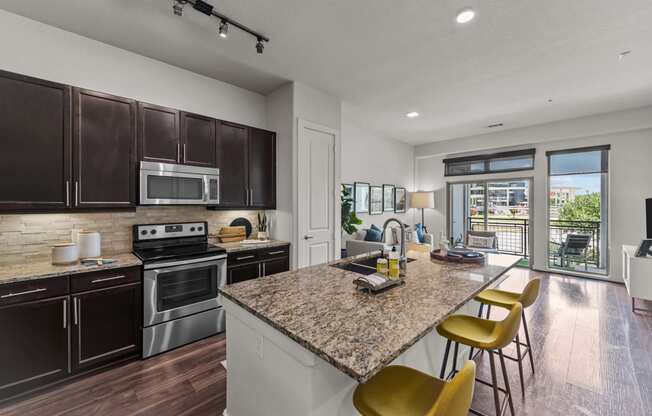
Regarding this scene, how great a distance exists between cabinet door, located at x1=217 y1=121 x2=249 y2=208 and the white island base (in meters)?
1.88

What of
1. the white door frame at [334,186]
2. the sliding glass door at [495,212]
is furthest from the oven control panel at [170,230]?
the sliding glass door at [495,212]

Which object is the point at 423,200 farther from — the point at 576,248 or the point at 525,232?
the point at 576,248

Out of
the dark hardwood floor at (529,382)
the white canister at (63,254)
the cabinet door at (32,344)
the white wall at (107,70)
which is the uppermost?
the white wall at (107,70)

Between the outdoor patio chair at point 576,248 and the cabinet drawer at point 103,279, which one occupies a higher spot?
the cabinet drawer at point 103,279

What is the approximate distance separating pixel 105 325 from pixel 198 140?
1912mm

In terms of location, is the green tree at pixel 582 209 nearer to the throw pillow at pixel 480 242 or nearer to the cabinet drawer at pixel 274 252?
the throw pillow at pixel 480 242

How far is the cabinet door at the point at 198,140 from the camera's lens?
2.95 metres

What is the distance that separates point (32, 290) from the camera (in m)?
1.97

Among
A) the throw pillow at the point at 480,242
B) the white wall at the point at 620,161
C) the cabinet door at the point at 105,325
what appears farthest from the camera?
the throw pillow at the point at 480,242

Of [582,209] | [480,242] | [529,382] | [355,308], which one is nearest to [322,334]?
[355,308]

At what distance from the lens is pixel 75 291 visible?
2.13m

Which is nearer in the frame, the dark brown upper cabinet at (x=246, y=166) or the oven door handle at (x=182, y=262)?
the oven door handle at (x=182, y=262)

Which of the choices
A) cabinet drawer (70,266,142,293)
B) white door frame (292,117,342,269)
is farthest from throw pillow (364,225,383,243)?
cabinet drawer (70,266,142,293)

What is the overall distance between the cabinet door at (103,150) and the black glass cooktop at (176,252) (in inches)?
19.6
